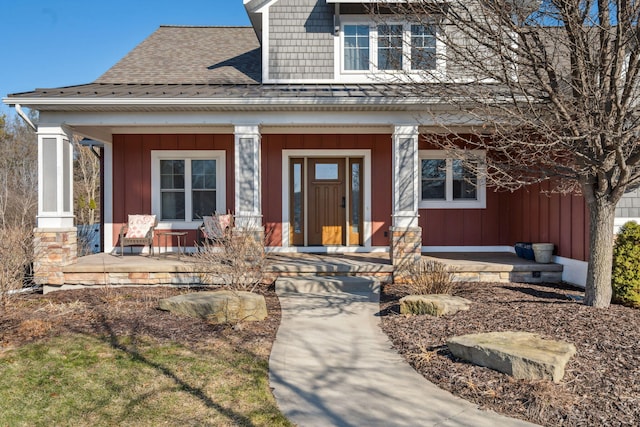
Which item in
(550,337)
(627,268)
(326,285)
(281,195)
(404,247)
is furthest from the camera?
(281,195)

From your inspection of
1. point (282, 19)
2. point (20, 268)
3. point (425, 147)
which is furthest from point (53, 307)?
point (425, 147)

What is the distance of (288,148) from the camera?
9.52 meters

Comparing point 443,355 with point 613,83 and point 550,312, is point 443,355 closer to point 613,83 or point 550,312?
point 550,312

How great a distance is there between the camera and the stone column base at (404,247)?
722cm

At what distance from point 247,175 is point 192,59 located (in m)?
4.08

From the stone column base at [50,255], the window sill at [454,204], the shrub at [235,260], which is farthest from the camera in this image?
the window sill at [454,204]

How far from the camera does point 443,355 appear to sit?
4105mm

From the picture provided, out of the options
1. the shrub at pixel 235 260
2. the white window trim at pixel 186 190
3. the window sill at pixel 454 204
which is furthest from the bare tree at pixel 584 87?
the white window trim at pixel 186 190

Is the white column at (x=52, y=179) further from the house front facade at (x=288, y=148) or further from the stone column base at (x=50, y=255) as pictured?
the stone column base at (x=50, y=255)

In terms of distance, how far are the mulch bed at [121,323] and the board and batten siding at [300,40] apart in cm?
492

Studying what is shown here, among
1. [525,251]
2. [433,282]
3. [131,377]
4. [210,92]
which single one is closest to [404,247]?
[433,282]

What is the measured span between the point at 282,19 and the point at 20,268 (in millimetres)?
6487

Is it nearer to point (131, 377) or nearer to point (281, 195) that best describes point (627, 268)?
point (131, 377)

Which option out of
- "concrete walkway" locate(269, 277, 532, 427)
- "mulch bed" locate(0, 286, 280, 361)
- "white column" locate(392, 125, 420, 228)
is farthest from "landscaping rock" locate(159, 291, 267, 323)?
"white column" locate(392, 125, 420, 228)
